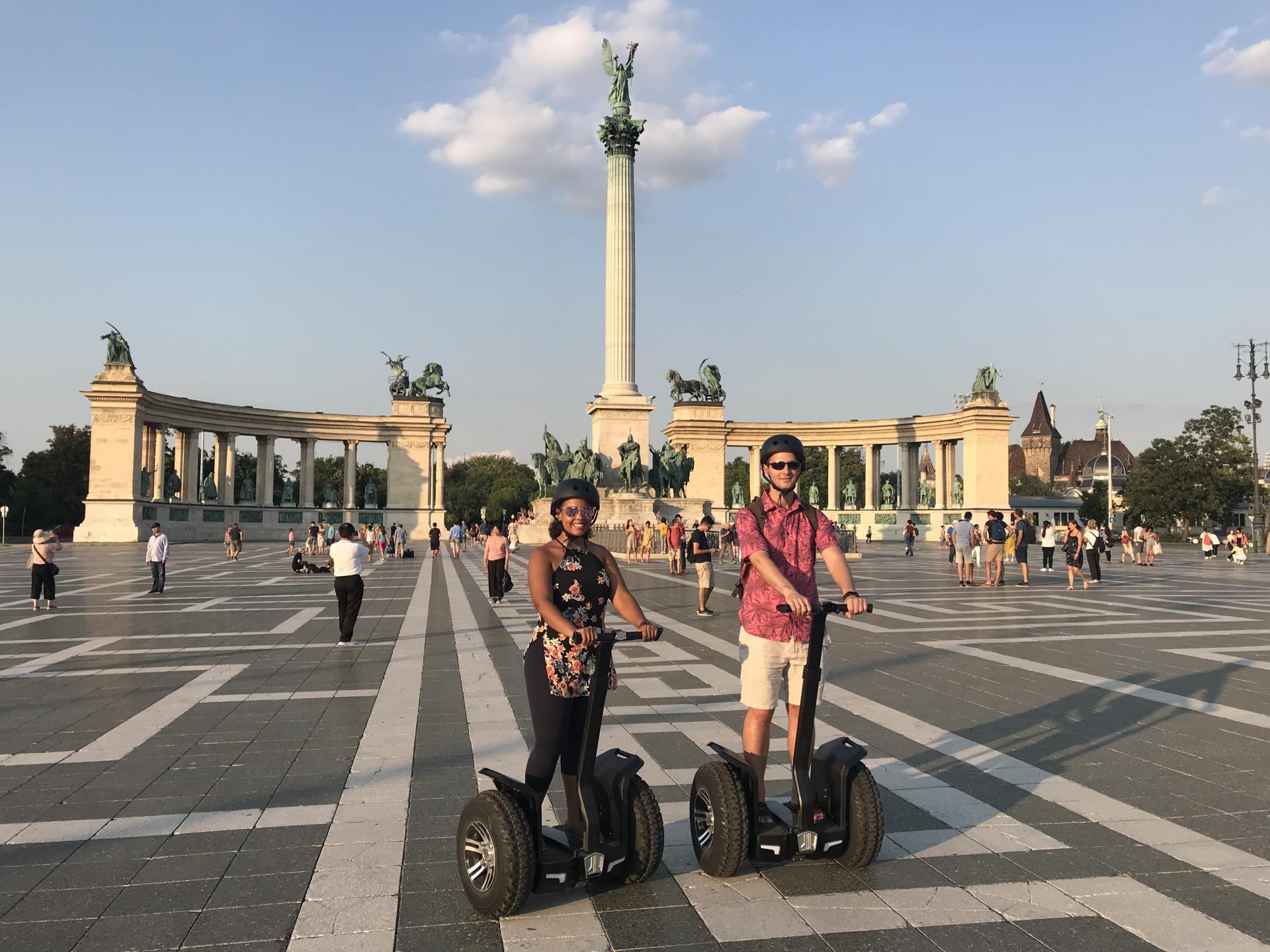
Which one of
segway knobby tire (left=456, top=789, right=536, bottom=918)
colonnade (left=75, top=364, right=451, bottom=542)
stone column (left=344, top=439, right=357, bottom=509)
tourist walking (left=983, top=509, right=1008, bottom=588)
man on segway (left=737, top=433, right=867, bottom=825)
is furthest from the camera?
stone column (left=344, top=439, right=357, bottom=509)

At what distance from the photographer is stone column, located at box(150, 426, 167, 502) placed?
222ft

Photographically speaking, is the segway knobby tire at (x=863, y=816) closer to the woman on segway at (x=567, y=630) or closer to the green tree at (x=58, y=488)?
the woman on segway at (x=567, y=630)

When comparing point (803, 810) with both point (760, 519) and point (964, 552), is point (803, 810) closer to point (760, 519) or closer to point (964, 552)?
point (760, 519)

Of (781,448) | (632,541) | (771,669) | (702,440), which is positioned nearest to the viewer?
(771,669)

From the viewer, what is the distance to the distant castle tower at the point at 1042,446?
17188cm

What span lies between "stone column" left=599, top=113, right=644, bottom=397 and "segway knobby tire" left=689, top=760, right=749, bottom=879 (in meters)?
46.9

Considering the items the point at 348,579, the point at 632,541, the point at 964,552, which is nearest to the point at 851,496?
the point at 632,541

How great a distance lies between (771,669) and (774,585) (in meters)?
0.48

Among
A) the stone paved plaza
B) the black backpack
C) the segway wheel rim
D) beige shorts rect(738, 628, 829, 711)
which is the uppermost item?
the black backpack

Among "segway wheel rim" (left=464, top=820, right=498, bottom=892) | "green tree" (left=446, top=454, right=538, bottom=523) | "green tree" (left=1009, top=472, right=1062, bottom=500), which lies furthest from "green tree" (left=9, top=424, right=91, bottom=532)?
"green tree" (left=1009, top=472, right=1062, bottom=500)

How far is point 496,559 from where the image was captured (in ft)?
61.6

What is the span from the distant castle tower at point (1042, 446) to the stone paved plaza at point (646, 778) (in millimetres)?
170392

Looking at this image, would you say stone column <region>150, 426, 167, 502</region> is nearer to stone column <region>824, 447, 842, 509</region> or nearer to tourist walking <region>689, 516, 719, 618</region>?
stone column <region>824, 447, 842, 509</region>

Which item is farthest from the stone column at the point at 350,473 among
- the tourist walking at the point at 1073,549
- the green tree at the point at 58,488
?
the tourist walking at the point at 1073,549
